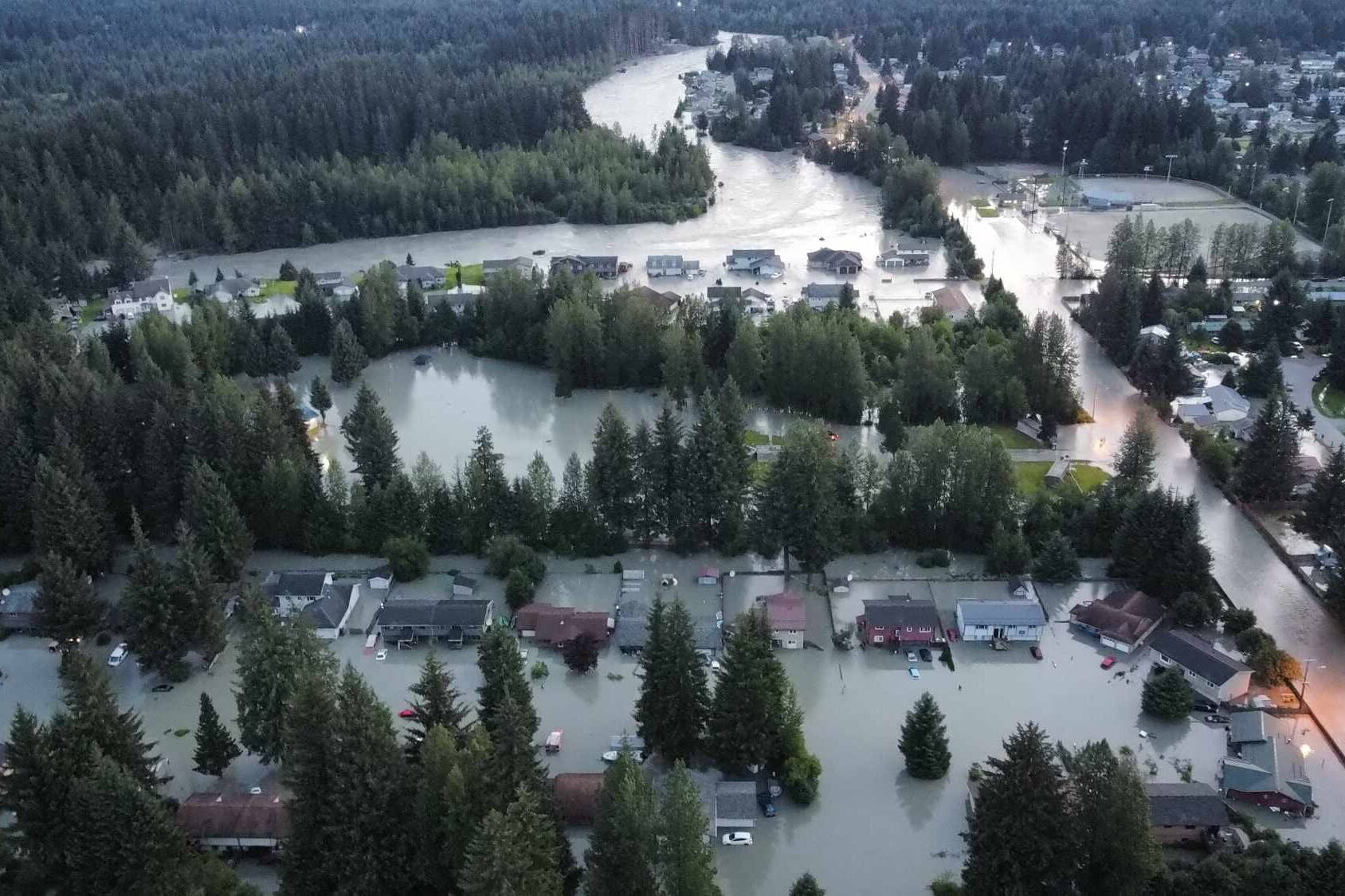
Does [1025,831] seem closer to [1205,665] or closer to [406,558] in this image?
[1205,665]

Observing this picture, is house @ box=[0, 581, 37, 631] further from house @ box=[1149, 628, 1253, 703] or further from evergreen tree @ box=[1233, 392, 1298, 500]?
evergreen tree @ box=[1233, 392, 1298, 500]

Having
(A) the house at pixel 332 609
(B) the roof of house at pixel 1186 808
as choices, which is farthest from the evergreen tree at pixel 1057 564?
(A) the house at pixel 332 609

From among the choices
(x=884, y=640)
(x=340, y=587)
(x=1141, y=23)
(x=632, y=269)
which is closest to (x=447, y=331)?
(x=632, y=269)

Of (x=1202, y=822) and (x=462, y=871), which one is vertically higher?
(x=462, y=871)

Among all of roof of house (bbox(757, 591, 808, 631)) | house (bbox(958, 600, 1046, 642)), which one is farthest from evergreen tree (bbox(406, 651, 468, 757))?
house (bbox(958, 600, 1046, 642))

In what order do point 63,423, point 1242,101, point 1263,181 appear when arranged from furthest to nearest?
point 1242,101
point 1263,181
point 63,423

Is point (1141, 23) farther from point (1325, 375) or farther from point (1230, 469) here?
point (1230, 469)
